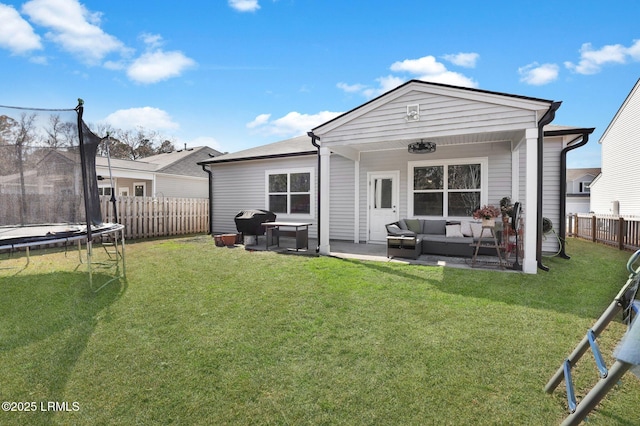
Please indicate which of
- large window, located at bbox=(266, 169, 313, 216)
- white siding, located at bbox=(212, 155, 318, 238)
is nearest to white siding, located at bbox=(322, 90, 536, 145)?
large window, located at bbox=(266, 169, 313, 216)

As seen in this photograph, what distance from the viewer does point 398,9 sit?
8.42 metres

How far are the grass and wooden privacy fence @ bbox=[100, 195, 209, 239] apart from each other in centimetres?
496

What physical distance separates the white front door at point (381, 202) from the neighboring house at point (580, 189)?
25.9m

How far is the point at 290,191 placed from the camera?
10.3 metres

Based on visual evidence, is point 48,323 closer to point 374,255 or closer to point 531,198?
point 374,255

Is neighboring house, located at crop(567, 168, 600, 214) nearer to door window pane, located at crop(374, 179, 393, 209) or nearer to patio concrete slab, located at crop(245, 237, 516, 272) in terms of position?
door window pane, located at crop(374, 179, 393, 209)

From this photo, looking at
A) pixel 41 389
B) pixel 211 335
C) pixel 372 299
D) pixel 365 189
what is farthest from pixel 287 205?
pixel 41 389

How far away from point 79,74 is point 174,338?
1464 centimetres

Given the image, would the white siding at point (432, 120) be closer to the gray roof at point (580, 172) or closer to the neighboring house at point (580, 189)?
the neighboring house at point (580, 189)

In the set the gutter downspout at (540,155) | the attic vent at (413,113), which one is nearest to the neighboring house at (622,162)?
the gutter downspout at (540,155)

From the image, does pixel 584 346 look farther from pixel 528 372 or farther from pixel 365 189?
pixel 365 189

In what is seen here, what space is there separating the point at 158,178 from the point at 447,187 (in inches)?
577

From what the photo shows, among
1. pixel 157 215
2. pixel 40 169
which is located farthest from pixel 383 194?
pixel 157 215

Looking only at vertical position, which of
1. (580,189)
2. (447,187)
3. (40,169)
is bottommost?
(447,187)
